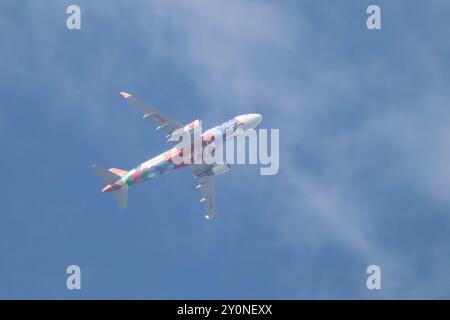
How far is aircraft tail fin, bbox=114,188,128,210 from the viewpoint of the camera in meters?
157

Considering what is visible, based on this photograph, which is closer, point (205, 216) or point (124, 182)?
point (124, 182)

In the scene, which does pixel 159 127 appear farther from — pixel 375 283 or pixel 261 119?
pixel 375 283

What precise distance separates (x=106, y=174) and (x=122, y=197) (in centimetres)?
486

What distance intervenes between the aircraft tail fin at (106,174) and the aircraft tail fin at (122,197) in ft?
7.47

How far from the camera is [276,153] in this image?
156 m

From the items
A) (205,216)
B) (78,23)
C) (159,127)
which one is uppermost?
(78,23)

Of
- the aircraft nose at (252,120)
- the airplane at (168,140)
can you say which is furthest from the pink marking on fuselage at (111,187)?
the aircraft nose at (252,120)

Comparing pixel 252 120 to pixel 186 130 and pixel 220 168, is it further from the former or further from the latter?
pixel 186 130

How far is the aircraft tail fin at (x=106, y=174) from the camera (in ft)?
508

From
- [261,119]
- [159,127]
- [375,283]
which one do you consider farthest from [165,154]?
[375,283]

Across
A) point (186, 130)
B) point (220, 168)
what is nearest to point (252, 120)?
point (220, 168)

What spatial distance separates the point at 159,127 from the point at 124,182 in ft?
35.5
